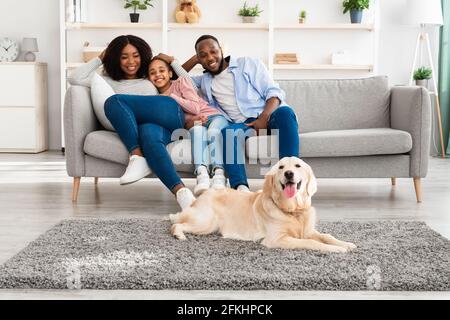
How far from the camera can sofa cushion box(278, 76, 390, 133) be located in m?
4.14

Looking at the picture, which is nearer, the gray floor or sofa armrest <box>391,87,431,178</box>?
the gray floor

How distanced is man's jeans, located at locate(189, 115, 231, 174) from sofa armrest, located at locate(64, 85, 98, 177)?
607 mm

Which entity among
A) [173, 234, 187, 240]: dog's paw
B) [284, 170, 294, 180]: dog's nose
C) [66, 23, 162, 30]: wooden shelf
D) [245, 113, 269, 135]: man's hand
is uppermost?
[66, 23, 162, 30]: wooden shelf

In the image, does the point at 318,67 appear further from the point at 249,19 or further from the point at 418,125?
the point at 418,125

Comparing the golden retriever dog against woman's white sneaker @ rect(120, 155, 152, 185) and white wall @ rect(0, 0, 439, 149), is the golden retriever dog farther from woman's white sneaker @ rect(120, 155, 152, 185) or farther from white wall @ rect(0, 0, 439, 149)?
white wall @ rect(0, 0, 439, 149)

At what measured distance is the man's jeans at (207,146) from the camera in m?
3.45

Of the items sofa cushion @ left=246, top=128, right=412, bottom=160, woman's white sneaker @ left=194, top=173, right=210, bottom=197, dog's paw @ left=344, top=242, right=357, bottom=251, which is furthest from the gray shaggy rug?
sofa cushion @ left=246, top=128, right=412, bottom=160

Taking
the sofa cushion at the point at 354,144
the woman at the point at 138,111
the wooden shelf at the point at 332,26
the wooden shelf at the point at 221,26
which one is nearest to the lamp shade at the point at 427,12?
the wooden shelf at the point at 332,26

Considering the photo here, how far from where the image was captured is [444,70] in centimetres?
625

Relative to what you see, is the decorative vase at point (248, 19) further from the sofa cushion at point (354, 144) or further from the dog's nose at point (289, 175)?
the dog's nose at point (289, 175)

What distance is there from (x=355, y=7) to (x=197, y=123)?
10.4 feet
